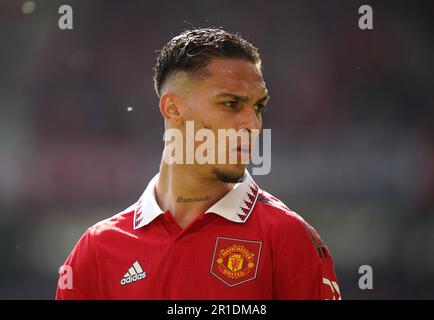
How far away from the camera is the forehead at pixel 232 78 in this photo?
254 cm

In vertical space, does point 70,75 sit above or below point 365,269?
above

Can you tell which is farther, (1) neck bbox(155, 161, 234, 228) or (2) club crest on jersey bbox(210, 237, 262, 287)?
(1) neck bbox(155, 161, 234, 228)

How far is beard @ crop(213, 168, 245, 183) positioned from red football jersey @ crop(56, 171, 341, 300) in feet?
0.31

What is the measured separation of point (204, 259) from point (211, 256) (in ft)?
0.09

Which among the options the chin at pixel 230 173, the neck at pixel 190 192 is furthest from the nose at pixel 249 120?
the neck at pixel 190 192

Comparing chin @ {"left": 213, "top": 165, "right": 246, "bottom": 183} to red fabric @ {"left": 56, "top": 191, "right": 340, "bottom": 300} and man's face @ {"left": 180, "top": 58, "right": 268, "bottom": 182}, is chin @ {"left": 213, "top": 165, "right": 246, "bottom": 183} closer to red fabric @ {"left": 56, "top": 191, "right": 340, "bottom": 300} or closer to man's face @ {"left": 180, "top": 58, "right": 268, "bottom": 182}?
man's face @ {"left": 180, "top": 58, "right": 268, "bottom": 182}

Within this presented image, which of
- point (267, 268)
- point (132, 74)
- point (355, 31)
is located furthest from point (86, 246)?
point (355, 31)

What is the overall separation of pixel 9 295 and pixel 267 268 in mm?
5488

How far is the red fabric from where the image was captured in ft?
8.08

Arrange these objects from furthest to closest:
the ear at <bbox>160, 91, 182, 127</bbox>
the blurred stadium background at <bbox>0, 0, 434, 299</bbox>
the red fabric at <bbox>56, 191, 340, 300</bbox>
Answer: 1. the blurred stadium background at <bbox>0, 0, 434, 299</bbox>
2. the ear at <bbox>160, 91, 182, 127</bbox>
3. the red fabric at <bbox>56, 191, 340, 300</bbox>

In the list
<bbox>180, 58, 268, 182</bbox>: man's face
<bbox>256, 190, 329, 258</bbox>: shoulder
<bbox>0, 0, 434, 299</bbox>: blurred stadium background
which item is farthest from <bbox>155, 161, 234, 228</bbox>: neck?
<bbox>0, 0, 434, 299</bbox>: blurred stadium background

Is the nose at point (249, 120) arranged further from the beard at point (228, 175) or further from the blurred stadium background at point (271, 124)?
the blurred stadium background at point (271, 124)

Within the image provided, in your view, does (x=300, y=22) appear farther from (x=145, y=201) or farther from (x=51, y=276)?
(x=145, y=201)

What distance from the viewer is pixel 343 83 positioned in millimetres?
8469
